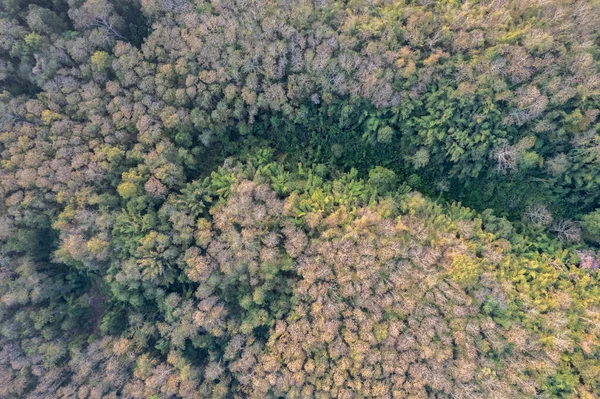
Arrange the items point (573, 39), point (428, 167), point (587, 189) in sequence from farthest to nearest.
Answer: point (428, 167), point (587, 189), point (573, 39)

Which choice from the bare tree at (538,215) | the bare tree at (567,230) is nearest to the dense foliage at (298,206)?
the bare tree at (538,215)

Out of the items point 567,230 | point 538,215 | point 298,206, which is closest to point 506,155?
point 538,215

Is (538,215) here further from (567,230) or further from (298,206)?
(298,206)

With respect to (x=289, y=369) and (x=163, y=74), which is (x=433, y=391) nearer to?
(x=289, y=369)

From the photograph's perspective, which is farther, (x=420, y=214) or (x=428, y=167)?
(x=428, y=167)

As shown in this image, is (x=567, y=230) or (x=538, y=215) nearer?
(x=567, y=230)

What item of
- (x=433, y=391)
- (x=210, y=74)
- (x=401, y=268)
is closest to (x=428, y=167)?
(x=401, y=268)

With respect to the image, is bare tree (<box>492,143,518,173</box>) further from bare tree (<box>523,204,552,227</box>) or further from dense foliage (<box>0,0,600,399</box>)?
bare tree (<box>523,204,552,227</box>)

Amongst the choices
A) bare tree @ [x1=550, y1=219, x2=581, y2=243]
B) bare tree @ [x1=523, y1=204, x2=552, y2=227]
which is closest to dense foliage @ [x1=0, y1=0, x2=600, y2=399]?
bare tree @ [x1=523, y1=204, x2=552, y2=227]

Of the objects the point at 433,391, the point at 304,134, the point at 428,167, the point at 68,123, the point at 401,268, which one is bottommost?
the point at 433,391
